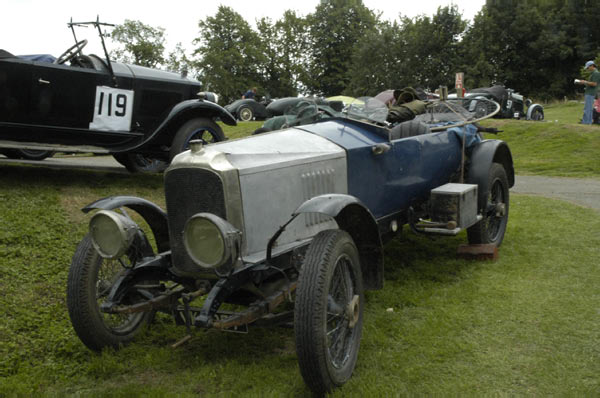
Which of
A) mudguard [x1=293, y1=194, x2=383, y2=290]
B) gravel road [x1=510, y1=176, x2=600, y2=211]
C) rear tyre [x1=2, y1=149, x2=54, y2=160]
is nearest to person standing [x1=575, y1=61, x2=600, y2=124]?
gravel road [x1=510, y1=176, x2=600, y2=211]

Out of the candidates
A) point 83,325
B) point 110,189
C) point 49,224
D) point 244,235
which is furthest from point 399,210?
point 110,189

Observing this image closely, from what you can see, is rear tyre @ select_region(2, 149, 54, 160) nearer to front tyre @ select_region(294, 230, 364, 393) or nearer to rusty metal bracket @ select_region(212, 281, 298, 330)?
rusty metal bracket @ select_region(212, 281, 298, 330)

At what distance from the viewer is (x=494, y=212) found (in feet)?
18.1

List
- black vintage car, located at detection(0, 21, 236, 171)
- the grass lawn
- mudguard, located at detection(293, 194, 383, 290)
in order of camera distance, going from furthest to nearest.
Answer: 1. the grass lawn
2. black vintage car, located at detection(0, 21, 236, 171)
3. mudguard, located at detection(293, 194, 383, 290)

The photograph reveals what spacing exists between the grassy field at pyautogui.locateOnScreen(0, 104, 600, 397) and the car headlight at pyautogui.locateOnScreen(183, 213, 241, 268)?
0.71 metres

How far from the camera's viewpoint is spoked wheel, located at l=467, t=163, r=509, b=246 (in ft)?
17.3

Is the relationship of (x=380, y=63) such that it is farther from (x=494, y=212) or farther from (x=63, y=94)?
(x=494, y=212)

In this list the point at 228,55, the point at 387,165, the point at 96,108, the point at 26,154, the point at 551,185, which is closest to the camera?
the point at 387,165

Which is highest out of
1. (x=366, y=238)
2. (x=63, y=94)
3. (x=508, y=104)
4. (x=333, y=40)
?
(x=333, y=40)

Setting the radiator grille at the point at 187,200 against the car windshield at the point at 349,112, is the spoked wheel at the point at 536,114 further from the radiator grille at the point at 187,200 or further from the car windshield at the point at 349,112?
the radiator grille at the point at 187,200

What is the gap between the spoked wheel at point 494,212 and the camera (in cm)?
528

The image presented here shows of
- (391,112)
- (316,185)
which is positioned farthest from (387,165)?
(391,112)

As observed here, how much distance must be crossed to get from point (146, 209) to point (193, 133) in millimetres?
3608

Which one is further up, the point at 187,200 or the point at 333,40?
the point at 333,40
